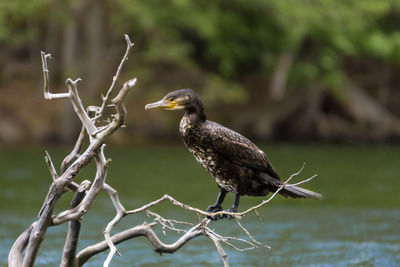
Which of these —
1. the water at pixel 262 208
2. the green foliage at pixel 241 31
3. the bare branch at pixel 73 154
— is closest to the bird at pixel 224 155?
the bare branch at pixel 73 154

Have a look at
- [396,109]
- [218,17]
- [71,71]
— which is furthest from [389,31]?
[71,71]

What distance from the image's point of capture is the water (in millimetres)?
10570

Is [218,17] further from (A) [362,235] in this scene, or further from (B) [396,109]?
(A) [362,235]

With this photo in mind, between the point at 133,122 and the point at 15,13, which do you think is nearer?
the point at 15,13

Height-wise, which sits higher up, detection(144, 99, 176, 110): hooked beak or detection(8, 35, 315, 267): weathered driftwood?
detection(144, 99, 176, 110): hooked beak

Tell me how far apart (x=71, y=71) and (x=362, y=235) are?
14.8 meters

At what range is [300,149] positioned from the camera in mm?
24078

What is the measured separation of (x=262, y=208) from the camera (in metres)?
14.9

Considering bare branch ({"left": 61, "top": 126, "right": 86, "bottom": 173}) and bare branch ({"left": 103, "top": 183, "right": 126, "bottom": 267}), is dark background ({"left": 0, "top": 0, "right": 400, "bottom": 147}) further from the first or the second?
bare branch ({"left": 103, "top": 183, "right": 126, "bottom": 267})

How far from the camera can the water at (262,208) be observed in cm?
1057

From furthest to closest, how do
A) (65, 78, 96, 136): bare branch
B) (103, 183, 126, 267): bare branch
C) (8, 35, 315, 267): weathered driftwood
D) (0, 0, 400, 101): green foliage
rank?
1. (0, 0, 400, 101): green foliage
2. (103, 183, 126, 267): bare branch
3. (8, 35, 315, 267): weathered driftwood
4. (65, 78, 96, 136): bare branch

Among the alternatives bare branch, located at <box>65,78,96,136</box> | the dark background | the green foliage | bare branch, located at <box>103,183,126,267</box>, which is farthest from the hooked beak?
the dark background

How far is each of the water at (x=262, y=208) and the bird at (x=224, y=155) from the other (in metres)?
4.16

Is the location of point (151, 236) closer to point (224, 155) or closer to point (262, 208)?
point (224, 155)
